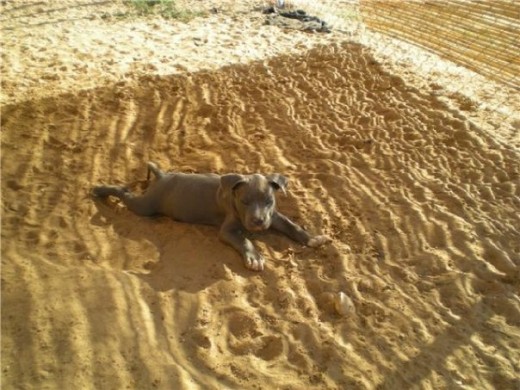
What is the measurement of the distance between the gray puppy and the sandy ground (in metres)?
0.15

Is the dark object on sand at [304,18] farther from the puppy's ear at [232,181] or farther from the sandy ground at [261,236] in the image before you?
the puppy's ear at [232,181]

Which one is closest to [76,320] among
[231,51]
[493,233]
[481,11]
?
[493,233]

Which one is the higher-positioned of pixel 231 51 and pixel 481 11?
pixel 481 11

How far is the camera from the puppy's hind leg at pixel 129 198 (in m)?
4.79

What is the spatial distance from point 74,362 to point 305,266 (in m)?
2.04

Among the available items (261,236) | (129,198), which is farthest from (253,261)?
(129,198)

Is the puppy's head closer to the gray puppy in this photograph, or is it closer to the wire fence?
the gray puppy

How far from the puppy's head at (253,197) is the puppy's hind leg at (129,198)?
3.13 feet

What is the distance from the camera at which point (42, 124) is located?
247 inches

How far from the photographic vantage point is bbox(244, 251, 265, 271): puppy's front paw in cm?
401

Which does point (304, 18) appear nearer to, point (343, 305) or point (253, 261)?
point (253, 261)

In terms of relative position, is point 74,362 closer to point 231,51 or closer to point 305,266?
point 305,266

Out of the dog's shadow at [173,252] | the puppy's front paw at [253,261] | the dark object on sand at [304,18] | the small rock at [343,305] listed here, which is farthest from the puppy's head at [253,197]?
Answer: the dark object on sand at [304,18]

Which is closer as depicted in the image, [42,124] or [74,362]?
[74,362]
